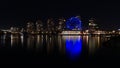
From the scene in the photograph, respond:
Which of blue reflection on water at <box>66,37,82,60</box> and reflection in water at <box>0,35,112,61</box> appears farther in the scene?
reflection in water at <box>0,35,112,61</box>

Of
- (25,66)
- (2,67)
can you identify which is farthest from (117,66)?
(2,67)

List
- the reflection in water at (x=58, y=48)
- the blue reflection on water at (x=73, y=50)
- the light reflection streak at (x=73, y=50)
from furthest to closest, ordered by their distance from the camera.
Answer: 1. the light reflection streak at (x=73, y=50)
2. the reflection in water at (x=58, y=48)
3. the blue reflection on water at (x=73, y=50)

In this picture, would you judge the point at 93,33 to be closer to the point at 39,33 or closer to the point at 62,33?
the point at 62,33

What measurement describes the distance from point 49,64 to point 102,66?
4553mm

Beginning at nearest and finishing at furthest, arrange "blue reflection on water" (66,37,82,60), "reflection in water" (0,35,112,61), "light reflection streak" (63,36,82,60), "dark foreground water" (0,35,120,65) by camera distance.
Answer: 1. "dark foreground water" (0,35,120,65)
2. "blue reflection on water" (66,37,82,60)
3. "reflection in water" (0,35,112,61)
4. "light reflection streak" (63,36,82,60)

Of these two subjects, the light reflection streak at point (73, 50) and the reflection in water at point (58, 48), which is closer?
the reflection in water at point (58, 48)

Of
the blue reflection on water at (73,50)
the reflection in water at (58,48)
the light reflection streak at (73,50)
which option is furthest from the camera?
the light reflection streak at (73,50)

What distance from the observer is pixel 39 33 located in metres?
144

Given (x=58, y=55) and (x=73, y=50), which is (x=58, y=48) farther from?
(x=58, y=55)

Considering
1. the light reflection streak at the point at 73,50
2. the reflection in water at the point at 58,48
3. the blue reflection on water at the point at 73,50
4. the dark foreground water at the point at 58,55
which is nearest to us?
the dark foreground water at the point at 58,55

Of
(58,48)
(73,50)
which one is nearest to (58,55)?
(73,50)

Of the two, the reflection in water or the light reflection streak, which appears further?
the light reflection streak

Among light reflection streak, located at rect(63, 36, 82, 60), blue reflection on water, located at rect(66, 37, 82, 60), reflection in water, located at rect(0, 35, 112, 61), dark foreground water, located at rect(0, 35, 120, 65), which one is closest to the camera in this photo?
dark foreground water, located at rect(0, 35, 120, 65)

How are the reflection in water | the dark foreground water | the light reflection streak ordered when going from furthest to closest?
the light reflection streak → the reflection in water → the dark foreground water
